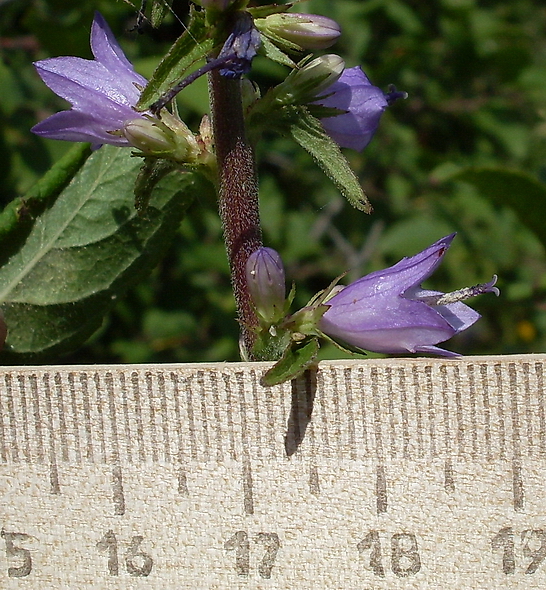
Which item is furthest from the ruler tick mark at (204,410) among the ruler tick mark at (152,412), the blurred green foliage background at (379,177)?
the blurred green foliage background at (379,177)

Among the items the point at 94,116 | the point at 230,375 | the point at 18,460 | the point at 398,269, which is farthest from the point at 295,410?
the point at 94,116

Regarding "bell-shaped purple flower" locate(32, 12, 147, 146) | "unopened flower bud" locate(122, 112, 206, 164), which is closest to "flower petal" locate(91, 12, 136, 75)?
"bell-shaped purple flower" locate(32, 12, 147, 146)

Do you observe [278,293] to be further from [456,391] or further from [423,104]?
[423,104]

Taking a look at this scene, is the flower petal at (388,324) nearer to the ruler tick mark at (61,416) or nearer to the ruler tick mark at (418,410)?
the ruler tick mark at (418,410)

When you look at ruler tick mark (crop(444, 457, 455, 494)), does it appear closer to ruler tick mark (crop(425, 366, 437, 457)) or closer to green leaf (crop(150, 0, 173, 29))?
ruler tick mark (crop(425, 366, 437, 457))

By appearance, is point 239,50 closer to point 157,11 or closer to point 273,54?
point 273,54

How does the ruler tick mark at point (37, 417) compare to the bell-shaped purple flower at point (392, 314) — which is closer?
the bell-shaped purple flower at point (392, 314)
